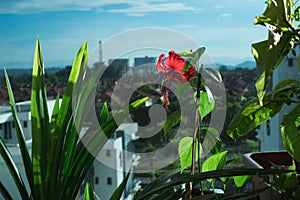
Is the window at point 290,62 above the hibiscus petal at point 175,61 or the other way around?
the other way around

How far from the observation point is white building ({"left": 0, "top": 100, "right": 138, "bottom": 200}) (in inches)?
79.4

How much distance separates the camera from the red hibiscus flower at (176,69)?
1112 mm

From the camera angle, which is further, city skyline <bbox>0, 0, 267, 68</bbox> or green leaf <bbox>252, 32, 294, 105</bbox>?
city skyline <bbox>0, 0, 267, 68</bbox>

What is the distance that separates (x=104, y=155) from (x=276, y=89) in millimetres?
1341

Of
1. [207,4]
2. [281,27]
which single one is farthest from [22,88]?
[281,27]

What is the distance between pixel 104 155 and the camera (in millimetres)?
2143

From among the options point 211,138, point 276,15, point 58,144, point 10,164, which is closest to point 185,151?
point 211,138

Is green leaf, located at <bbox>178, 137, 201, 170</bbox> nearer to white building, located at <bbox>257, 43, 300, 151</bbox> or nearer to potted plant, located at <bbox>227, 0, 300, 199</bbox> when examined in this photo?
potted plant, located at <bbox>227, 0, 300, 199</bbox>

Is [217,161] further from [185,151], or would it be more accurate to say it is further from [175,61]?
[175,61]

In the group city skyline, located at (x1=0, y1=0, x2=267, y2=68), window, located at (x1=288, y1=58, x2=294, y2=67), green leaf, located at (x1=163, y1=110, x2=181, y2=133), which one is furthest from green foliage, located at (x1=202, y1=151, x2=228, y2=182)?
window, located at (x1=288, y1=58, x2=294, y2=67)

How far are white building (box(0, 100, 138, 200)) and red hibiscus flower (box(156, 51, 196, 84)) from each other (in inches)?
32.7

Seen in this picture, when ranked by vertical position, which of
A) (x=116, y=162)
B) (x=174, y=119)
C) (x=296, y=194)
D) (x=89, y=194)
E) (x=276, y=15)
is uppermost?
(x=276, y=15)

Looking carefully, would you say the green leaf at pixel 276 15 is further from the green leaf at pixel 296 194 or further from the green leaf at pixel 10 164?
the green leaf at pixel 10 164

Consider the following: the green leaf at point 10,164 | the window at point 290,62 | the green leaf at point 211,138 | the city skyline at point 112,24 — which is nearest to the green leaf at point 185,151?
the green leaf at point 211,138
